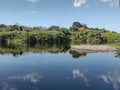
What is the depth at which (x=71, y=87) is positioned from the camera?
27141 mm

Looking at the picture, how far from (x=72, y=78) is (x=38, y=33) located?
72740 mm

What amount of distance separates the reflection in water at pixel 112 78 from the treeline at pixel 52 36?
56865mm

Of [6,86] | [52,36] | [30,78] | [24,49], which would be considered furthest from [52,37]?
[6,86]

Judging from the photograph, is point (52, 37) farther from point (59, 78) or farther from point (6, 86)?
point (6, 86)

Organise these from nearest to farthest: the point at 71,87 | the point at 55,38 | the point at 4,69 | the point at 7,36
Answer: the point at 71,87, the point at 4,69, the point at 7,36, the point at 55,38

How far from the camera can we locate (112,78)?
31766 mm

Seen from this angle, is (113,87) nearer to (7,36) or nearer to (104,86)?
(104,86)

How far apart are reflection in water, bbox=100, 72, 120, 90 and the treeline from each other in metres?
56.9

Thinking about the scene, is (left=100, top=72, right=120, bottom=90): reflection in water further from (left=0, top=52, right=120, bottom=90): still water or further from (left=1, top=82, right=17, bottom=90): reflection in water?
(left=1, top=82, right=17, bottom=90): reflection in water

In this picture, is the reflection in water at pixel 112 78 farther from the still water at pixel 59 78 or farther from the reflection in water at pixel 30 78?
the reflection in water at pixel 30 78

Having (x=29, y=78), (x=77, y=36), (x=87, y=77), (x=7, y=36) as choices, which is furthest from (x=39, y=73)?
(x=77, y=36)

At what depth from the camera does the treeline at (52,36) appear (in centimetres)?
9719

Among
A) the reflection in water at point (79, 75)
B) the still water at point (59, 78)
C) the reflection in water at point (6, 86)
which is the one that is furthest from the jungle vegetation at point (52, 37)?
the reflection in water at point (6, 86)

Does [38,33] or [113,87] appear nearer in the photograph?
[113,87]
